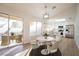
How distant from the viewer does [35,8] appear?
2.31 metres

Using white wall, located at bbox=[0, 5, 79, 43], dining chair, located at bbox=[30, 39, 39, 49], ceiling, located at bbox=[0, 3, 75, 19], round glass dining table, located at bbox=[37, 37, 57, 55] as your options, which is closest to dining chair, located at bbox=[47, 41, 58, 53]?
round glass dining table, located at bbox=[37, 37, 57, 55]

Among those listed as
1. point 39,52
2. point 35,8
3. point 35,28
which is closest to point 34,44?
point 39,52

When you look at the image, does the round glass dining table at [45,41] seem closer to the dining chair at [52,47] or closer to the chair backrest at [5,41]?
the dining chair at [52,47]

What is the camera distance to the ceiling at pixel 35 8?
226 cm

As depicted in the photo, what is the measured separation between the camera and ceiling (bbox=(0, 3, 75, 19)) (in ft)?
7.41

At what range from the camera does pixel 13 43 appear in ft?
7.59

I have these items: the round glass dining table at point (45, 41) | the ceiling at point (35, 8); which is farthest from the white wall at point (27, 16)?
the round glass dining table at point (45, 41)

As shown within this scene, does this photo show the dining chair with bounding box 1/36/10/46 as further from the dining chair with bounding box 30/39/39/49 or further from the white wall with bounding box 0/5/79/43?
the dining chair with bounding box 30/39/39/49

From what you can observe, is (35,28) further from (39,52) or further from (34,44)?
(39,52)

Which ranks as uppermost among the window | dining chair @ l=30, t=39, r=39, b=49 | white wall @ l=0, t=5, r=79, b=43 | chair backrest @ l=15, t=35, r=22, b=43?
white wall @ l=0, t=5, r=79, b=43

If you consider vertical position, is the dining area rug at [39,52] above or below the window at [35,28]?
below

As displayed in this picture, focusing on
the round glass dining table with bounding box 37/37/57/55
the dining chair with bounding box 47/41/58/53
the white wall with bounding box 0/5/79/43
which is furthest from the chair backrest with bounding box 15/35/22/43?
the dining chair with bounding box 47/41/58/53

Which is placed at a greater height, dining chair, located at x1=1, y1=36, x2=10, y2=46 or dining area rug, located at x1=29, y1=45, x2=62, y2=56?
dining chair, located at x1=1, y1=36, x2=10, y2=46

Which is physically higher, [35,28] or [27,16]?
[27,16]
